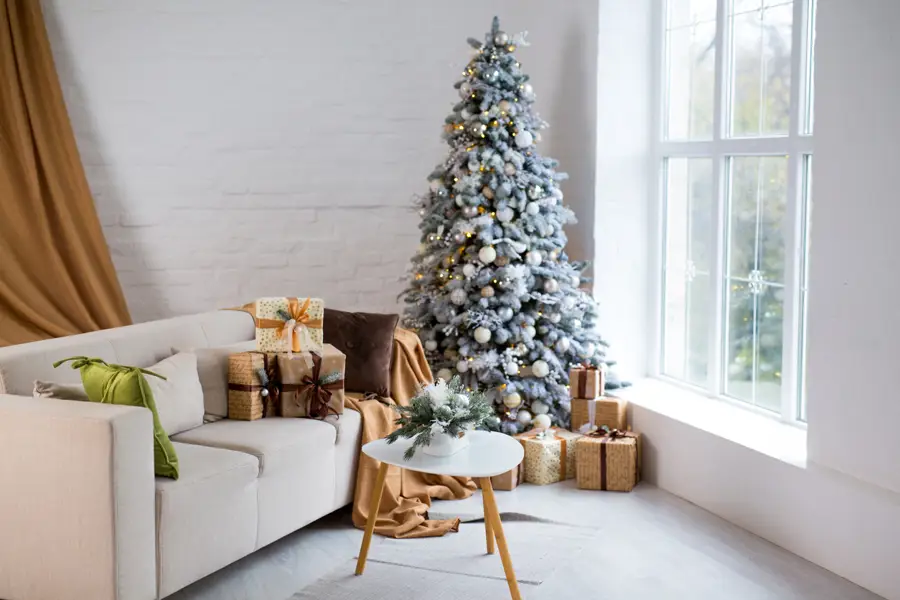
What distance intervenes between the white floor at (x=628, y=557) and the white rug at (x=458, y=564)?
48mm

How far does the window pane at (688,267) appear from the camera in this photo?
4770 millimetres

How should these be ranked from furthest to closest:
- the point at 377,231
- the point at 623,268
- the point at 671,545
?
1. the point at 377,231
2. the point at 623,268
3. the point at 671,545

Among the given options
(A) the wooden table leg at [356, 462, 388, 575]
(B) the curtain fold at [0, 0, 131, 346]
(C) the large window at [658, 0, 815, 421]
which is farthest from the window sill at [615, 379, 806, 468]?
(B) the curtain fold at [0, 0, 131, 346]

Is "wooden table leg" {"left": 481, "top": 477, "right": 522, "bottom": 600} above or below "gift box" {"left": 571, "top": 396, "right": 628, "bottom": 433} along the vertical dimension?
below

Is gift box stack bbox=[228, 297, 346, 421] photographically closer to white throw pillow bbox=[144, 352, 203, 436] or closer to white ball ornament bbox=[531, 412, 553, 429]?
white throw pillow bbox=[144, 352, 203, 436]

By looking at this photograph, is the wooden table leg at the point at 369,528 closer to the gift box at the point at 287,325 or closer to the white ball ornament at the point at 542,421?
the gift box at the point at 287,325

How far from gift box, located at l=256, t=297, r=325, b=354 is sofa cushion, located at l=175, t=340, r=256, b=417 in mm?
167

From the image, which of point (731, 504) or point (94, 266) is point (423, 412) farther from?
point (94, 266)

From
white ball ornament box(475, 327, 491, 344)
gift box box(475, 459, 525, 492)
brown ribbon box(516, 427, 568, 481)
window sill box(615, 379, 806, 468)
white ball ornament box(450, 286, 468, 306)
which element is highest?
white ball ornament box(450, 286, 468, 306)

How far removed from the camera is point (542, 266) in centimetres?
465

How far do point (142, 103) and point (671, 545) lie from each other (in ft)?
10.8

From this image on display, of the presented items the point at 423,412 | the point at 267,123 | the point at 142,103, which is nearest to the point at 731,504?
the point at 423,412

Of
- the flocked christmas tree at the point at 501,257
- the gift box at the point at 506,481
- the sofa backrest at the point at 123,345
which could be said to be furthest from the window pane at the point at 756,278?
the sofa backrest at the point at 123,345

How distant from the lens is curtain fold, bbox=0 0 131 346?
497cm
